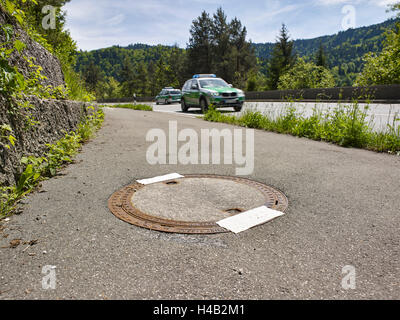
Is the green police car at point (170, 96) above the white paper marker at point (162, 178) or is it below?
above

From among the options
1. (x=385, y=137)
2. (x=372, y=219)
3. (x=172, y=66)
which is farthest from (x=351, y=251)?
(x=172, y=66)

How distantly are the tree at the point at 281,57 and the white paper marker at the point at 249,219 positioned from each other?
70.9 meters

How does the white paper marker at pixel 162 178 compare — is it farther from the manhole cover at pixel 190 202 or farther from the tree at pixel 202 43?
the tree at pixel 202 43

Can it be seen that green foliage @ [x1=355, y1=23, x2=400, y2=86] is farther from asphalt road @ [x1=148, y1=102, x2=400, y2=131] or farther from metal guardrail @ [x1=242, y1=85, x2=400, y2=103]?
asphalt road @ [x1=148, y1=102, x2=400, y2=131]

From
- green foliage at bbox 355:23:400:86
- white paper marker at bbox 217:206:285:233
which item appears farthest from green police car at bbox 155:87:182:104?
white paper marker at bbox 217:206:285:233

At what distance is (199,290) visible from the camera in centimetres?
196

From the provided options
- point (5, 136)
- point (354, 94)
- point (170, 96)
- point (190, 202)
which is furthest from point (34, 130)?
point (170, 96)

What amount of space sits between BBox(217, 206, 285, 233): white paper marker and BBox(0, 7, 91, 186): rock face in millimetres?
2235

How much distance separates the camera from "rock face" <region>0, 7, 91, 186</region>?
336 cm

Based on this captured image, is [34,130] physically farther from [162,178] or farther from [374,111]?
[374,111]

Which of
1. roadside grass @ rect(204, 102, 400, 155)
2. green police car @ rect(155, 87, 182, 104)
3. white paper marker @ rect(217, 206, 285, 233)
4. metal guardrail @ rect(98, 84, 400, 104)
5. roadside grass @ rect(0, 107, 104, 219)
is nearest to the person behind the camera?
white paper marker @ rect(217, 206, 285, 233)

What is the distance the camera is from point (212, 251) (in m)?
2.45

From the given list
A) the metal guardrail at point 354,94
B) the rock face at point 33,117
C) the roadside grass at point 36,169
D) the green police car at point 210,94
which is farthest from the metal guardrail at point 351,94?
the roadside grass at point 36,169

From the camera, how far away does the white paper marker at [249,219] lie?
2.86m
